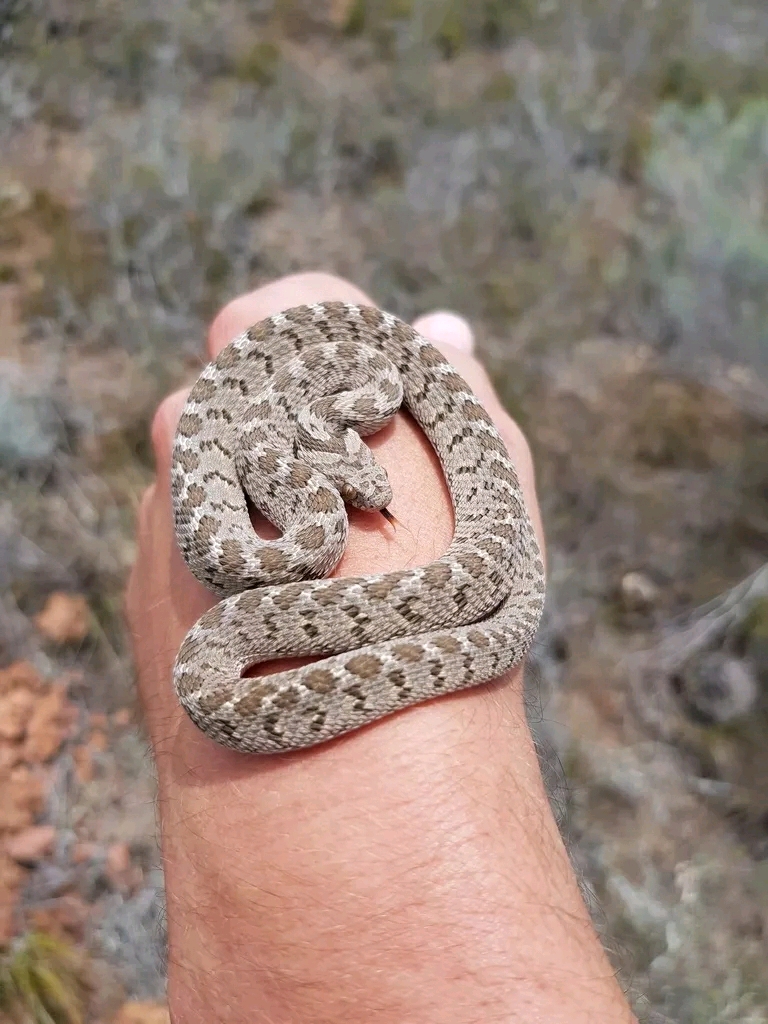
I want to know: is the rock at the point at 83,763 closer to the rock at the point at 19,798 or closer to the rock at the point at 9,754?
the rock at the point at 19,798

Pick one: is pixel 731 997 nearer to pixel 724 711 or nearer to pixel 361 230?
pixel 724 711

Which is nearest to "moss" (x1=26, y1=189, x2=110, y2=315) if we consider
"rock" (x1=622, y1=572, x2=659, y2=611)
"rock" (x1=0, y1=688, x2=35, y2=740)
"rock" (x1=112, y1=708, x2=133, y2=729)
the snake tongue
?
"rock" (x1=0, y1=688, x2=35, y2=740)

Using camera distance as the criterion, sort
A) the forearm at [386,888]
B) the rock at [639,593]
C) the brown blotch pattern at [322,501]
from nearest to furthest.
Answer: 1. the forearm at [386,888]
2. the brown blotch pattern at [322,501]
3. the rock at [639,593]

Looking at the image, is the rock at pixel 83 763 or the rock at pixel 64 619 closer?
the rock at pixel 83 763

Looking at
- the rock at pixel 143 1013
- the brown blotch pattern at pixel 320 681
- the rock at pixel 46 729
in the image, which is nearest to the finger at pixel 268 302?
the brown blotch pattern at pixel 320 681

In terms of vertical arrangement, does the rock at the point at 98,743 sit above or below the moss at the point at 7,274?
below

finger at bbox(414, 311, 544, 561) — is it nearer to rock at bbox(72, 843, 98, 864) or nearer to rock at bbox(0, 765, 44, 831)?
rock at bbox(72, 843, 98, 864)
